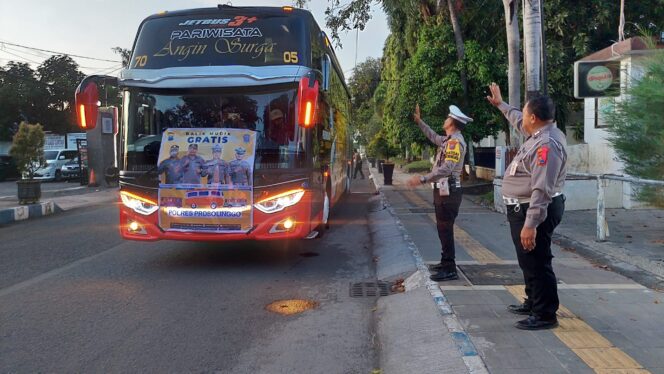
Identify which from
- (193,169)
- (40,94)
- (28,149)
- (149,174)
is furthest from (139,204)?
(40,94)

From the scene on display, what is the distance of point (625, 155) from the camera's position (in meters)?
7.59

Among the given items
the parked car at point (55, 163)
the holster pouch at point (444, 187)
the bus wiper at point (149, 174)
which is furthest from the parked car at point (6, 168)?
the holster pouch at point (444, 187)

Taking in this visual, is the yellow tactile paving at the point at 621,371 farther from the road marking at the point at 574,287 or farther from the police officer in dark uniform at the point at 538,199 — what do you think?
the road marking at the point at 574,287

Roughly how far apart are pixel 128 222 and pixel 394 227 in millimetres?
5077

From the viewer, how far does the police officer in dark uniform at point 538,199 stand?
3.92m

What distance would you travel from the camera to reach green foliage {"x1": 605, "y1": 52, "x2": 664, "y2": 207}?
6.93 metres

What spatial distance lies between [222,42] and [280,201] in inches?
93.1

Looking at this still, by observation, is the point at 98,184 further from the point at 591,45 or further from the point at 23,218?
the point at 591,45

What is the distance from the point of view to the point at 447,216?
19.4 ft

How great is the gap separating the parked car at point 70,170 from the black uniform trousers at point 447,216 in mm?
27247

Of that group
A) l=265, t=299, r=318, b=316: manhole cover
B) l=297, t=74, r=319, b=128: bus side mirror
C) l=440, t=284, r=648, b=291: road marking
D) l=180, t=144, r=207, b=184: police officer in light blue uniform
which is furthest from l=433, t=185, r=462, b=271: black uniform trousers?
l=180, t=144, r=207, b=184: police officer in light blue uniform

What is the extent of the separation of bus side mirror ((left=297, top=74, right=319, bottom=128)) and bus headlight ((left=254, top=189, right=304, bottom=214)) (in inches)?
35.0

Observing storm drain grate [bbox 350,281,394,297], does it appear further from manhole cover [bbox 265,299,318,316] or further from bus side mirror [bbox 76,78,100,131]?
bus side mirror [bbox 76,78,100,131]

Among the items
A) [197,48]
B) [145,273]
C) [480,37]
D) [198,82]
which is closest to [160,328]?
[145,273]
